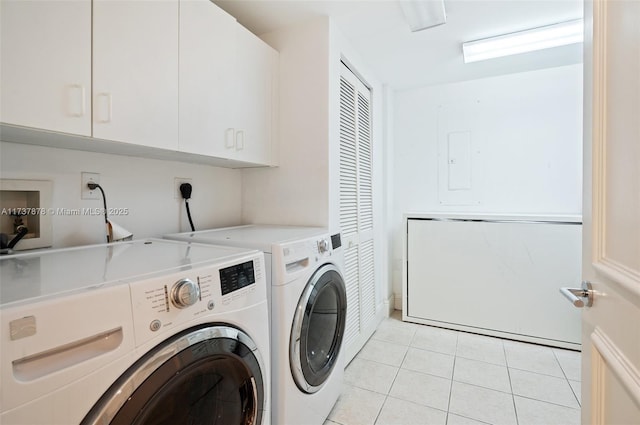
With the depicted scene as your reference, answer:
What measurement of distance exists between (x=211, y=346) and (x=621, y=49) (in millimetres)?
1174

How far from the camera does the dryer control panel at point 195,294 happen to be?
70cm

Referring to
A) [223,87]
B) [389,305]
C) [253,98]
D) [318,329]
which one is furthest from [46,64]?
[389,305]

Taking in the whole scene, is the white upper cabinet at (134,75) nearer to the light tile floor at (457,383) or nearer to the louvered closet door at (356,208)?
the louvered closet door at (356,208)

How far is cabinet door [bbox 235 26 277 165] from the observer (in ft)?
5.42

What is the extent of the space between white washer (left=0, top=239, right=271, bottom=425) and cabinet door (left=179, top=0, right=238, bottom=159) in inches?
24.0

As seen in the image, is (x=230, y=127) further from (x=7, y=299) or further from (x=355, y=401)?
(x=355, y=401)

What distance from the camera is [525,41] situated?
207cm

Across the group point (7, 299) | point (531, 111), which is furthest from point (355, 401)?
point (531, 111)

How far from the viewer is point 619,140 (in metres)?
0.64

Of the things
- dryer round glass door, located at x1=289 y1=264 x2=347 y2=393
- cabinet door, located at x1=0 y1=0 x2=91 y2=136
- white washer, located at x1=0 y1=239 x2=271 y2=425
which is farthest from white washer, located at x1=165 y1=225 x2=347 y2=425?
cabinet door, located at x1=0 y1=0 x2=91 y2=136

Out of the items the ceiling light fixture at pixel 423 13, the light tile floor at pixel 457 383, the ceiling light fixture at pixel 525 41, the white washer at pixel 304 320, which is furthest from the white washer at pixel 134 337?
the ceiling light fixture at pixel 525 41

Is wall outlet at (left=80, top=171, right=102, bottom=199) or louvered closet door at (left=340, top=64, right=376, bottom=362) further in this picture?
louvered closet door at (left=340, top=64, right=376, bottom=362)

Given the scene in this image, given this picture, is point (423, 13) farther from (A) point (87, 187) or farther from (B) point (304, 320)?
(A) point (87, 187)

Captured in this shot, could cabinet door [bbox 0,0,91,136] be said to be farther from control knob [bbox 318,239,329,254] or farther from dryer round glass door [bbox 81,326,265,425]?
control knob [bbox 318,239,329,254]
